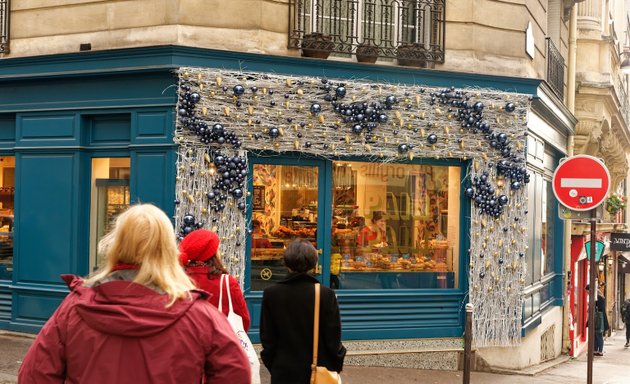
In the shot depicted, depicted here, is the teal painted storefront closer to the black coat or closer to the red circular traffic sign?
the red circular traffic sign

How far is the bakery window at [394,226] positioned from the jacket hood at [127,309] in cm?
847

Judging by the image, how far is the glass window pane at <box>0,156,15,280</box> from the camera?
492 inches

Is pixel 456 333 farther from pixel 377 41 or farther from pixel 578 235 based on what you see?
pixel 578 235

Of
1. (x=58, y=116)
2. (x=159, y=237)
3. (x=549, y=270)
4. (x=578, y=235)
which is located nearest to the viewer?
(x=159, y=237)

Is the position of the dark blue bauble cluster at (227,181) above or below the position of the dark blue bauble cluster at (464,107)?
below

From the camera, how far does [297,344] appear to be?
248 inches

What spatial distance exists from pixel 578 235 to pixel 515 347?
27.5ft

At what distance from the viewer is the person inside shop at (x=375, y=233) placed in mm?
12250

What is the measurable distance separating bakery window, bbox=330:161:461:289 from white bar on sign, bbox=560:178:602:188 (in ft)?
6.02

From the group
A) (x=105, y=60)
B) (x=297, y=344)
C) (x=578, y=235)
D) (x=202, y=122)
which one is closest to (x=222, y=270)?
(x=297, y=344)

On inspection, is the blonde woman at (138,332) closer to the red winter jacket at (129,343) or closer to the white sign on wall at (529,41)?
the red winter jacket at (129,343)

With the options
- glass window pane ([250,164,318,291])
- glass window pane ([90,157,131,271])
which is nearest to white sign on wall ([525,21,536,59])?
glass window pane ([250,164,318,291])

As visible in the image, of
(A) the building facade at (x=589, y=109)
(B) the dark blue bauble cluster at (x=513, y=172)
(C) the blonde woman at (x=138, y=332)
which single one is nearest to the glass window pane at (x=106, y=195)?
(B) the dark blue bauble cluster at (x=513, y=172)

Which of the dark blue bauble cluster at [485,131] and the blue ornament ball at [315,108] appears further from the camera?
the dark blue bauble cluster at [485,131]
